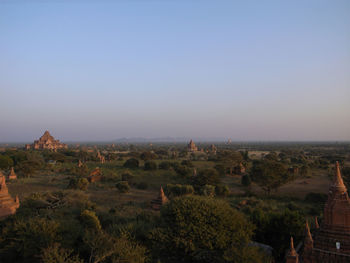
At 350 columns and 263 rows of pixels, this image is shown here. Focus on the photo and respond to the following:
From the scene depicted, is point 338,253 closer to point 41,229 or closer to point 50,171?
point 41,229

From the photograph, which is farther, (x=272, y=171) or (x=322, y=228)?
(x=272, y=171)

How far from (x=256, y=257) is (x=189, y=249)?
284 cm

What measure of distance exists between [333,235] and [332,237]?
0.07m

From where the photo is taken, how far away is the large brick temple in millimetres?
8328

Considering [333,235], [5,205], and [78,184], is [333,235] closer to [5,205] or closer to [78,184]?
[5,205]

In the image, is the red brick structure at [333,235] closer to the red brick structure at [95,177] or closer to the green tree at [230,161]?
the red brick structure at [95,177]

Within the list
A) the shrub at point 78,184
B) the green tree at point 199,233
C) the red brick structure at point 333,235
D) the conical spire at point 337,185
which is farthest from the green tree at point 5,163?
the conical spire at point 337,185

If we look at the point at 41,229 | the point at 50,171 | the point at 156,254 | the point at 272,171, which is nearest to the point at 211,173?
the point at 272,171

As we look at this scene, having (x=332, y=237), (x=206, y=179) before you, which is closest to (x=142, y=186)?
(x=206, y=179)

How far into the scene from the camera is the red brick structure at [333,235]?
330 inches

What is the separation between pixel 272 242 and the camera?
13445mm

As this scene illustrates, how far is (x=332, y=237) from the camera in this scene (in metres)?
8.67

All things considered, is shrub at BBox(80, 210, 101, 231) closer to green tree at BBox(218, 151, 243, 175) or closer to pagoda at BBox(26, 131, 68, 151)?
green tree at BBox(218, 151, 243, 175)

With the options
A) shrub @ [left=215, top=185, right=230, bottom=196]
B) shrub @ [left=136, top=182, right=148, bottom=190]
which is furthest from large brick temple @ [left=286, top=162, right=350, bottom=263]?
shrub @ [left=136, top=182, right=148, bottom=190]
